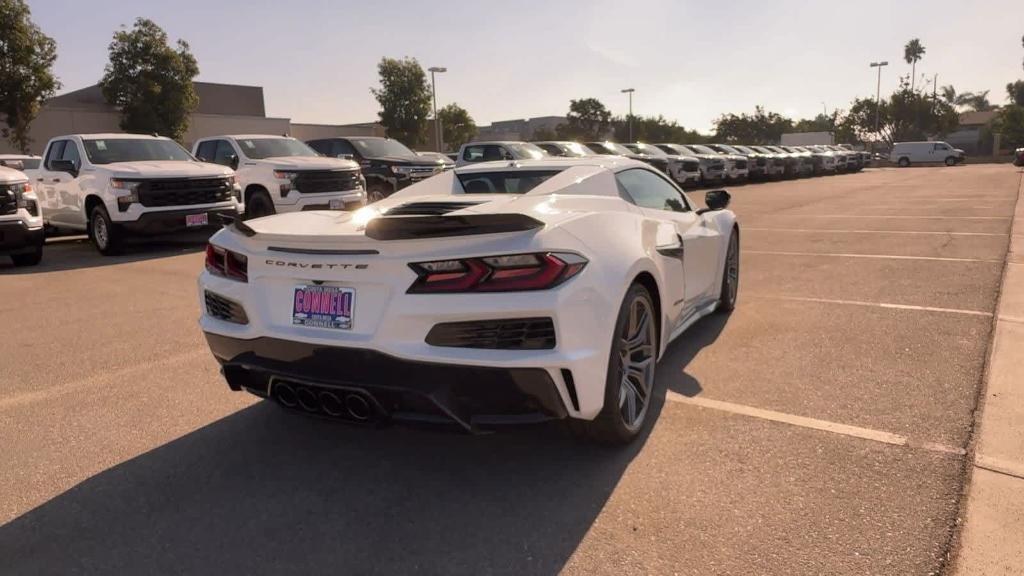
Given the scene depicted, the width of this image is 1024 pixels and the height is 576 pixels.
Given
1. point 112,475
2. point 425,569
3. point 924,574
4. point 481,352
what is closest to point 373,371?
point 481,352

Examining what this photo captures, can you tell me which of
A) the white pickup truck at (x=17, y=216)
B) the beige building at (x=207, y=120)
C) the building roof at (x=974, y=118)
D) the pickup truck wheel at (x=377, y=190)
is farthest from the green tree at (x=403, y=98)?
the building roof at (x=974, y=118)

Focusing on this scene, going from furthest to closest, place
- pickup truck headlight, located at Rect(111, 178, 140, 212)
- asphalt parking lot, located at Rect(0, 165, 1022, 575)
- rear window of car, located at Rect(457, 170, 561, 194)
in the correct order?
1. pickup truck headlight, located at Rect(111, 178, 140, 212)
2. rear window of car, located at Rect(457, 170, 561, 194)
3. asphalt parking lot, located at Rect(0, 165, 1022, 575)

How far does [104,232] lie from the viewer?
10.6 meters

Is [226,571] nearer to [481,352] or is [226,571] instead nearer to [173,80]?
[481,352]

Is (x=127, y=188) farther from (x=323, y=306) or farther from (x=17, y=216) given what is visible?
(x=323, y=306)

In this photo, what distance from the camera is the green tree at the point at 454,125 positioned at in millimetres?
60188

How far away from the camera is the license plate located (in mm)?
2832

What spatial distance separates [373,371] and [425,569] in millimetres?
762

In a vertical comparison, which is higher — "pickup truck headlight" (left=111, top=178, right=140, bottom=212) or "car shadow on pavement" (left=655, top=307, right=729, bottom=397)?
"pickup truck headlight" (left=111, top=178, right=140, bottom=212)

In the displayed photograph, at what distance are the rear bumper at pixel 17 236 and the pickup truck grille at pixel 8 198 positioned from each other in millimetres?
155

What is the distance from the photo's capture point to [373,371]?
2719 mm

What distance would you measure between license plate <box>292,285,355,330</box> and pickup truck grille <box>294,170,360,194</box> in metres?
9.93

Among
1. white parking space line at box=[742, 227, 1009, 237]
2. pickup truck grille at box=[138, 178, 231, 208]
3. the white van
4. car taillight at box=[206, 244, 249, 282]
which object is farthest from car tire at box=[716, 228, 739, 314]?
the white van

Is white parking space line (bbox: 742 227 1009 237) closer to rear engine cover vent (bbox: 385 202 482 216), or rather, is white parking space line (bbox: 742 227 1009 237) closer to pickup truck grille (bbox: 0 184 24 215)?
rear engine cover vent (bbox: 385 202 482 216)
